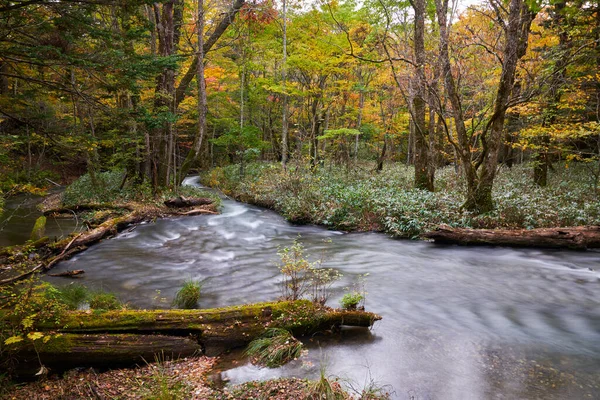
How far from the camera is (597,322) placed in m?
5.20

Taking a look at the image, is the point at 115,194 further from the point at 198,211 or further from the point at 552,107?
the point at 552,107

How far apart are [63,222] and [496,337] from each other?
13725 mm

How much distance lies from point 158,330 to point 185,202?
438 inches

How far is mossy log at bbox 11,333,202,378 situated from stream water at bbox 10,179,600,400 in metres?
0.77

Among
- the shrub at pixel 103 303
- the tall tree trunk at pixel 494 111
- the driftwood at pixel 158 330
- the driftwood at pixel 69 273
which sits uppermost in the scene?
the tall tree trunk at pixel 494 111

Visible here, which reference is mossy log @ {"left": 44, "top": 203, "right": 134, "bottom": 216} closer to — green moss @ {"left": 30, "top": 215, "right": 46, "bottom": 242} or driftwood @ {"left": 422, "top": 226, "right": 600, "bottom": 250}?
green moss @ {"left": 30, "top": 215, "right": 46, "bottom": 242}

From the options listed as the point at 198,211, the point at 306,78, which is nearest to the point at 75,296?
the point at 198,211

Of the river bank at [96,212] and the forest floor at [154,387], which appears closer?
the forest floor at [154,387]

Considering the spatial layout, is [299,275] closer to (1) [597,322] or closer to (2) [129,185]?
(1) [597,322]

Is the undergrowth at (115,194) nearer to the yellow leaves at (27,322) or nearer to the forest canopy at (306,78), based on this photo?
the forest canopy at (306,78)

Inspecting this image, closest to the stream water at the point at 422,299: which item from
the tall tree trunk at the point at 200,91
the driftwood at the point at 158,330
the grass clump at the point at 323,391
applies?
the driftwood at the point at 158,330

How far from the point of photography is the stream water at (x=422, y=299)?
381cm

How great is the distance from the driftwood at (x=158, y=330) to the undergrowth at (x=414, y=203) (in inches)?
261

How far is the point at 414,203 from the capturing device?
11.1m
